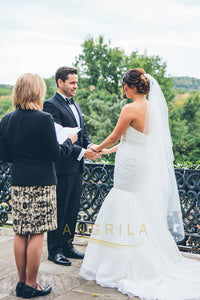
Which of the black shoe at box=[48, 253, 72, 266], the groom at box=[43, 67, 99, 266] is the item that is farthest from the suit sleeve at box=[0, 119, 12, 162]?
the black shoe at box=[48, 253, 72, 266]

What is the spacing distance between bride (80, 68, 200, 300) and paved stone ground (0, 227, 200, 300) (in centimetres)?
13

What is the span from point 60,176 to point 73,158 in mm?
248

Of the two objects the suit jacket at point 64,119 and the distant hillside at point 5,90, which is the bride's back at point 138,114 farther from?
the distant hillside at point 5,90

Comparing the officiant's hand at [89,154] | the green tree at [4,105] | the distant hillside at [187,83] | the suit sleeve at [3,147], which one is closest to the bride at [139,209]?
the officiant's hand at [89,154]

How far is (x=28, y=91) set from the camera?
3082mm

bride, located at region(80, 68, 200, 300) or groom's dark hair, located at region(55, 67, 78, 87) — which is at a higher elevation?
groom's dark hair, located at region(55, 67, 78, 87)

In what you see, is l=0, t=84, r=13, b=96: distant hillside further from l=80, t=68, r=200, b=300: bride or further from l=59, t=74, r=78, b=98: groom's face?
l=80, t=68, r=200, b=300: bride

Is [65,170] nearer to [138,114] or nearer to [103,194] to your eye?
[138,114]

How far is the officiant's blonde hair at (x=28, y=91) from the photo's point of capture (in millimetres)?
3086

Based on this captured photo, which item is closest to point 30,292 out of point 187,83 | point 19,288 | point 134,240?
point 19,288

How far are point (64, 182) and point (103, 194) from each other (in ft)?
4.21

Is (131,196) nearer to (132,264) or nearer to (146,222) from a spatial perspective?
(146,222)

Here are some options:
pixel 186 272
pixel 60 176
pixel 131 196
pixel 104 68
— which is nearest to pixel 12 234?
pixel 60 176

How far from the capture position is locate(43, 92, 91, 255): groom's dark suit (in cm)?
421
